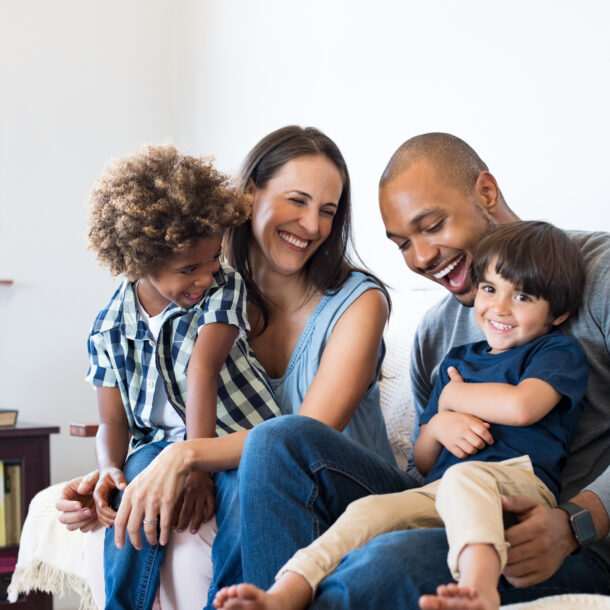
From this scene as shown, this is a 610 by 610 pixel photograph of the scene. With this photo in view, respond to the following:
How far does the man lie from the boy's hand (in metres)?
0.11

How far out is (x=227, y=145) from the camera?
337cm

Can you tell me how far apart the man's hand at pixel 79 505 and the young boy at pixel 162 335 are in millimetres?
42

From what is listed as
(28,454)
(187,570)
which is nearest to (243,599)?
(187,570)

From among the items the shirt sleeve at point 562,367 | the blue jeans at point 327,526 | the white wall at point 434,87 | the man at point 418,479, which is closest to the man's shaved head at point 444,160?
the man at point 418,479

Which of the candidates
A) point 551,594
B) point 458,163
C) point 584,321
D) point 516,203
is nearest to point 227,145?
point 516,203

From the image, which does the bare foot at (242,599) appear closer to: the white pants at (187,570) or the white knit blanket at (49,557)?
the white pants at (187,570)

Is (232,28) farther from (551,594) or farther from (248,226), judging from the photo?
(551,594)

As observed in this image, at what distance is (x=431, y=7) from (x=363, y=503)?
5.17 ft

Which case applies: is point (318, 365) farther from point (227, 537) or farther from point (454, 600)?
point (454, 600)

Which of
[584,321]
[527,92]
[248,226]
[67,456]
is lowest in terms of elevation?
[67,456]

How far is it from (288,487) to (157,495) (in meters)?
0.26

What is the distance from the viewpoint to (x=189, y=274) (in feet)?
4.84

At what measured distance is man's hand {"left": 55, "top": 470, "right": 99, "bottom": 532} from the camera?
1470mm

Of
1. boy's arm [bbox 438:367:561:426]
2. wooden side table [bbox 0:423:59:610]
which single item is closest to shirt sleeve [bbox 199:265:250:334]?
boy's arm [bbox 438:367:561:426]
